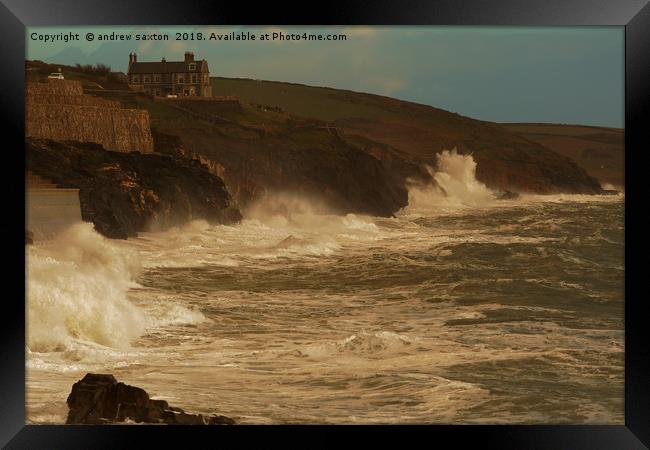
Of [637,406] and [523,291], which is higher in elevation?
[523,291]

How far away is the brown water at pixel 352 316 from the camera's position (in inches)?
400

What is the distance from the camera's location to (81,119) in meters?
10.6

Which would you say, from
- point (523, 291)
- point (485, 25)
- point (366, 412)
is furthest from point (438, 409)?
point (485, 25)

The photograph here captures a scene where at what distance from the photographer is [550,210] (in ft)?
35.0

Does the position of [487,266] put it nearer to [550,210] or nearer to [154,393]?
[550,210]

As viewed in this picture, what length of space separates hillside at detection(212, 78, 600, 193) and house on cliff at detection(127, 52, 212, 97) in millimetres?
141

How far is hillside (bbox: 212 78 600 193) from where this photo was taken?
1040 cm

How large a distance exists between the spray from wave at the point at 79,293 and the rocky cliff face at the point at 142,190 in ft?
0.74

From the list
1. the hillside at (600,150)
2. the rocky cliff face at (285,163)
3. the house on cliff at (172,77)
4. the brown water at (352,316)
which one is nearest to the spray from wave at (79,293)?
the brown water at (352,316)

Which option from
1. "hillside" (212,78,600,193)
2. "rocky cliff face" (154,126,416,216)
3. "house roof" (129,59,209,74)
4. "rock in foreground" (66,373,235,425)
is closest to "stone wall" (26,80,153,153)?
"rocky cliff face" (154,126,416,216)

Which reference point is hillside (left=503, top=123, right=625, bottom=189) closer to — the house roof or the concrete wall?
the house roof

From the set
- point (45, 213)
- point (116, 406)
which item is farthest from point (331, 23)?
point (116, 406)

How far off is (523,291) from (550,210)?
0.78 meters

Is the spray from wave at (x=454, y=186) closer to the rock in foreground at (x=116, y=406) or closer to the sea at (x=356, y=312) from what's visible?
the sea at (x=356, y=312)
